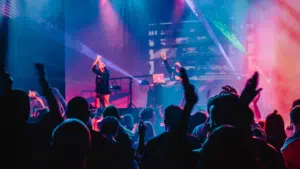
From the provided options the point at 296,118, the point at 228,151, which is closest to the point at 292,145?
the point at 296,118

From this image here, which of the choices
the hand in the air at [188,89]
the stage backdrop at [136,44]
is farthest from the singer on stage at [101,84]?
the hand in the air at [188,89]

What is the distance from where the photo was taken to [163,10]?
13836mm

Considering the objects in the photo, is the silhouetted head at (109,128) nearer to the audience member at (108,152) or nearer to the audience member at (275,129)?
the audience member at (108,152)

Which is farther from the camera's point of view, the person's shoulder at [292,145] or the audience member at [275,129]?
the audience member at [275,129]

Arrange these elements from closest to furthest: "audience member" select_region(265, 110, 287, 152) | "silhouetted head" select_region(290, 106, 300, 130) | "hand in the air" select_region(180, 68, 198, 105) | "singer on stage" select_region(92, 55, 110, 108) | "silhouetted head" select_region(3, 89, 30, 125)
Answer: "hand in the air" select_region(180, 68, 198, 105)
"silhouetted head" select_region(3, 89, 30, 125)
"silhouetted head" select_region(290, 106, 300, 130)
"audience member" select_region(265, 110, 287, 152)
"singer on stage" select_region(92, 55, 110, 108)

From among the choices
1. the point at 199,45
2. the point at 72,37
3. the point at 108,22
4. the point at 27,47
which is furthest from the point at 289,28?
the point at 27,47

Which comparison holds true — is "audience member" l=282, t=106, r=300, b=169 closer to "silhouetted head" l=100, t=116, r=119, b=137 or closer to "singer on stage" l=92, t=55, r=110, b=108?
"silhouetted head" l=100, t=116, r=119, b=137

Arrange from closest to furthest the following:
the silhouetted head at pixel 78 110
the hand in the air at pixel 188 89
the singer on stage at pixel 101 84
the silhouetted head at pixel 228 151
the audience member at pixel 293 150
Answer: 1. the silhouetted head at pixel 228 151
2. the hand in the air at pixel 188 89
3. the silhouetted head at pixel 78 110
4. the audience member at pixel 293 150
5. the singer on stage at pixel 101 84

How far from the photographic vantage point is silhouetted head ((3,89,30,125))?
247 cm

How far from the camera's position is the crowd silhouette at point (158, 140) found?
68.4 inches

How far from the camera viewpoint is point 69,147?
214cm

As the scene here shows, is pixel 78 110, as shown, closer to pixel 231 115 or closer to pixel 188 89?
pixel 188 89

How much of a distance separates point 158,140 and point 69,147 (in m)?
0.78

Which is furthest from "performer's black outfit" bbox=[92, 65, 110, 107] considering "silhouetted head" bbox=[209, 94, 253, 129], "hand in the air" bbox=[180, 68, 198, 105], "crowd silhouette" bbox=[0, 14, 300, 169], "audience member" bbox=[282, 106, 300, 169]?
"silhouetted head" bbox=[209, 94, 253, 129]
